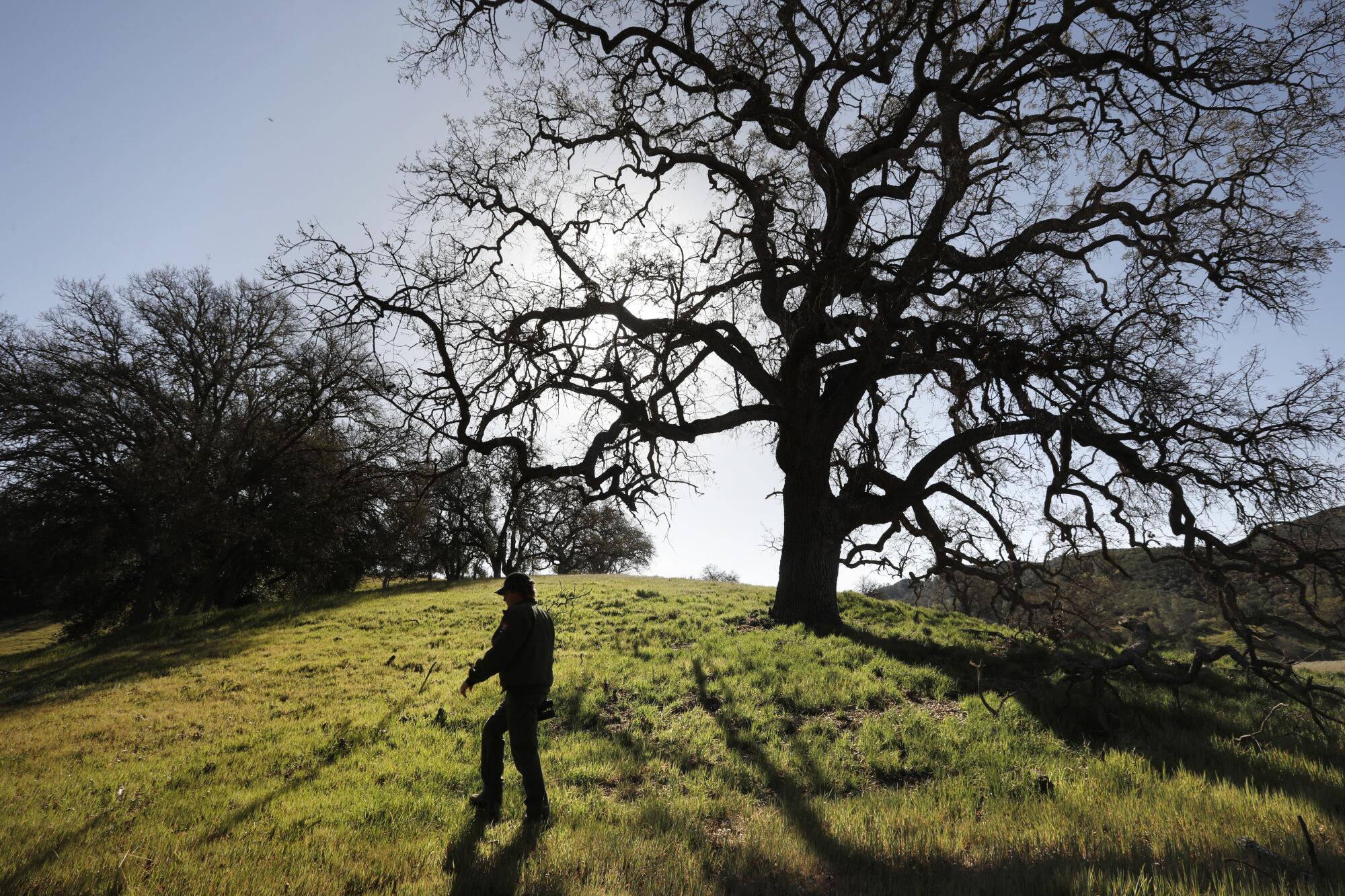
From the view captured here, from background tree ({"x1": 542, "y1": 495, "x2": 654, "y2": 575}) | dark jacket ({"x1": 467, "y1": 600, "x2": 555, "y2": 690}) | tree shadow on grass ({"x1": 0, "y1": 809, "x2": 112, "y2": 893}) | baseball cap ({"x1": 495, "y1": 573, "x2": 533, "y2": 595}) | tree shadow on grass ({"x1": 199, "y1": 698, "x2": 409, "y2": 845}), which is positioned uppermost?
background tree ({"x1": 542, "y1": 495, "x2": 654, "y2": 575})

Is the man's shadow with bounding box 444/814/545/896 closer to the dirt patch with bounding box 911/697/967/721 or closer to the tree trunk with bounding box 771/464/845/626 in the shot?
the dirt patch with bounding box 911/697/967/721

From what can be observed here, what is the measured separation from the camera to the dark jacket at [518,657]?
5.68 meters

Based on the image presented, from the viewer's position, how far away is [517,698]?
5.72m

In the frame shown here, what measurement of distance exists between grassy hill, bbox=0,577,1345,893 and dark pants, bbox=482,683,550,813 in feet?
1.02

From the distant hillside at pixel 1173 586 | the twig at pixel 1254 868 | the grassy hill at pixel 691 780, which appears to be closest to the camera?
the twig at pixel 1254 868

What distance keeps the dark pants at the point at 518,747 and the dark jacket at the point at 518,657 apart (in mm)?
137

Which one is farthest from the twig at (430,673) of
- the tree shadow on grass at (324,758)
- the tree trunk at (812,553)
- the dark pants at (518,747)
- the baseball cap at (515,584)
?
the tree trunk at (812,553)

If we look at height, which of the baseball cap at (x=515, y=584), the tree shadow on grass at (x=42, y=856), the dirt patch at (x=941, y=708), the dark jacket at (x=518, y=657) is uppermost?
the baseball cap at (x=515, y=584)

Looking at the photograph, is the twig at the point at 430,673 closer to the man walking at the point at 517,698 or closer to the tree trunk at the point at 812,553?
the man walking at the point at 517,698

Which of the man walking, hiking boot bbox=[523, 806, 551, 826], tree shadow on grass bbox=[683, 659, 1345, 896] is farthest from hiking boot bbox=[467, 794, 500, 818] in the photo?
tree shadow on grass bbox=[683, 659, 1345, 896]

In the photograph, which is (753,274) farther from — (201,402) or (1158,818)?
(201,402)

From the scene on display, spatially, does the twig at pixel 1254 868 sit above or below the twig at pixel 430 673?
above

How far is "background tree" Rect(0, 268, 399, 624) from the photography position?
2155 cm

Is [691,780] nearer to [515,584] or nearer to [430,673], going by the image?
[515,584]
